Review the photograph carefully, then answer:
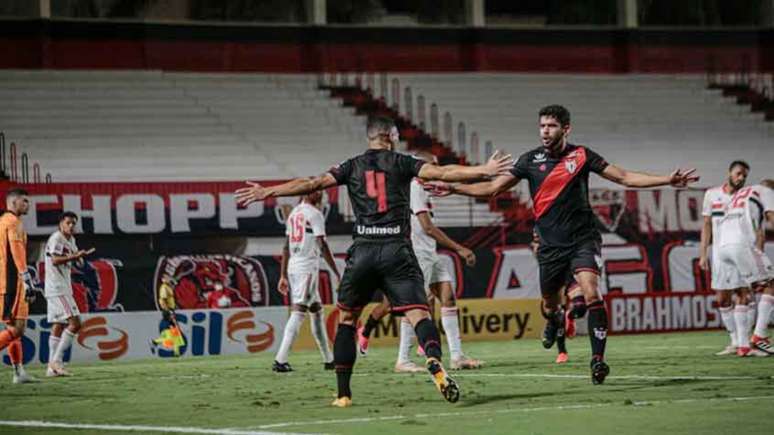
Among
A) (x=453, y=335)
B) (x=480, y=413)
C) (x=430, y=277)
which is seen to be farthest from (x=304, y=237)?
(x=480, y=413)

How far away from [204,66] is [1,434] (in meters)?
26.1

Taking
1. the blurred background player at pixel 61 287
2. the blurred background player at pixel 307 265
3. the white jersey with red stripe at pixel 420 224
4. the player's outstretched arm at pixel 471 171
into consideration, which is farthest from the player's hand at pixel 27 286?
the player's outstretched arm at pixel 471 171

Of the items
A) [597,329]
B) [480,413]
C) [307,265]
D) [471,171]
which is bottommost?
[480,413]

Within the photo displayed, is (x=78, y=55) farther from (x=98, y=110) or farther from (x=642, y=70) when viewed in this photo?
(x=642, y=70)

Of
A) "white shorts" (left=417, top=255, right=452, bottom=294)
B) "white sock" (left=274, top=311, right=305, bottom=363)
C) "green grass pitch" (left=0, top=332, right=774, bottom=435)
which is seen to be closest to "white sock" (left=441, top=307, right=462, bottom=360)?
"green grass pitch" (left=0, top=332, right=774, bottom=435)

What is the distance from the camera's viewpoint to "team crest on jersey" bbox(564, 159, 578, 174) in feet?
46.6

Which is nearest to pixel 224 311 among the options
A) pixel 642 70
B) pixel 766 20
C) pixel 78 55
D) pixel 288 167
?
pixel 288 167

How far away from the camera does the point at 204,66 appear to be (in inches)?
1443

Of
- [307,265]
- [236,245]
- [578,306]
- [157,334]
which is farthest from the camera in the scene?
[236,245]

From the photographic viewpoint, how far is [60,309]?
755 inches

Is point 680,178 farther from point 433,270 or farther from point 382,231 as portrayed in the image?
point 433,270

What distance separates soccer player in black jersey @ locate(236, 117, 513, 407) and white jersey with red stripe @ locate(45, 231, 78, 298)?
6.96 m

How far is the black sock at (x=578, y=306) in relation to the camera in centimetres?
1516

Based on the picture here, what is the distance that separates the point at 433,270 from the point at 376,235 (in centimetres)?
526
